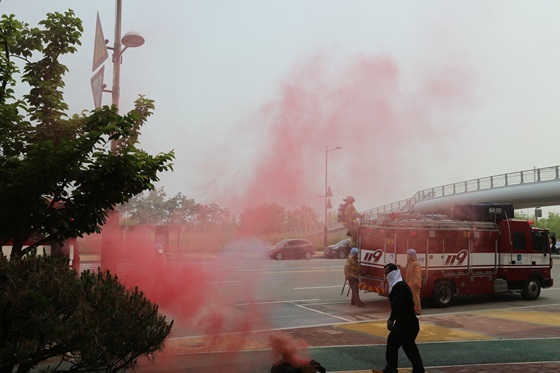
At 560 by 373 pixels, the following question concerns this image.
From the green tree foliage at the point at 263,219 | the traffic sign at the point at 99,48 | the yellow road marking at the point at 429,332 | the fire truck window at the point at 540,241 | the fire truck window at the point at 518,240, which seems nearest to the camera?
the green tree foliage at the point at 263,219

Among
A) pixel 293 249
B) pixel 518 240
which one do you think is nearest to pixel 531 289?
pixel 518 240

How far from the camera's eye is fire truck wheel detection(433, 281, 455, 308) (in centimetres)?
1398

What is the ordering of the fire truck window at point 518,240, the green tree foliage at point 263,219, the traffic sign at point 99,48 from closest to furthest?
the green tree foliage at point 263,219, the traffic sign at point 99,48, the fire truck window at point 518,240

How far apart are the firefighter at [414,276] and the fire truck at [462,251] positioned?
97 cm

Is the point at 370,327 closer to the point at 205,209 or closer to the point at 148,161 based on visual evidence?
the point at 205,209

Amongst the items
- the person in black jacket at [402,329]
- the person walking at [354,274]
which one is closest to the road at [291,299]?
the person walking at [354,274]

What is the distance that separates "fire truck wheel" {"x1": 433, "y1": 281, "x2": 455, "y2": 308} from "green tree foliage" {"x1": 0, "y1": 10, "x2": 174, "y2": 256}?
1056 centimetres

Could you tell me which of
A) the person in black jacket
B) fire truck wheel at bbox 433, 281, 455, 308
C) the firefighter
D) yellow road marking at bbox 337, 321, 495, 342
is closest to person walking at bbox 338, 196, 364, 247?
the firefighter

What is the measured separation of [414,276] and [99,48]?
9.55 meters

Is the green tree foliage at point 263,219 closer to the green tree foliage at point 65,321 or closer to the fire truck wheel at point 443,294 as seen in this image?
the green tree foliage at point 65,321

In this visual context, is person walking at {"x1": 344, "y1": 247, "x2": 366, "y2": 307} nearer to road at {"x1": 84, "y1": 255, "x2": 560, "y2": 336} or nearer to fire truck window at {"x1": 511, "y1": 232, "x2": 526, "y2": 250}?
road at {"x1": 84, "y1": 255, "x2": 560, "y2": 336}

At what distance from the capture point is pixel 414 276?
1223 cm

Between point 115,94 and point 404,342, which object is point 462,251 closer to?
point 404,342

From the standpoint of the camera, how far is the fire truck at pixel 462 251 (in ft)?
45.2
